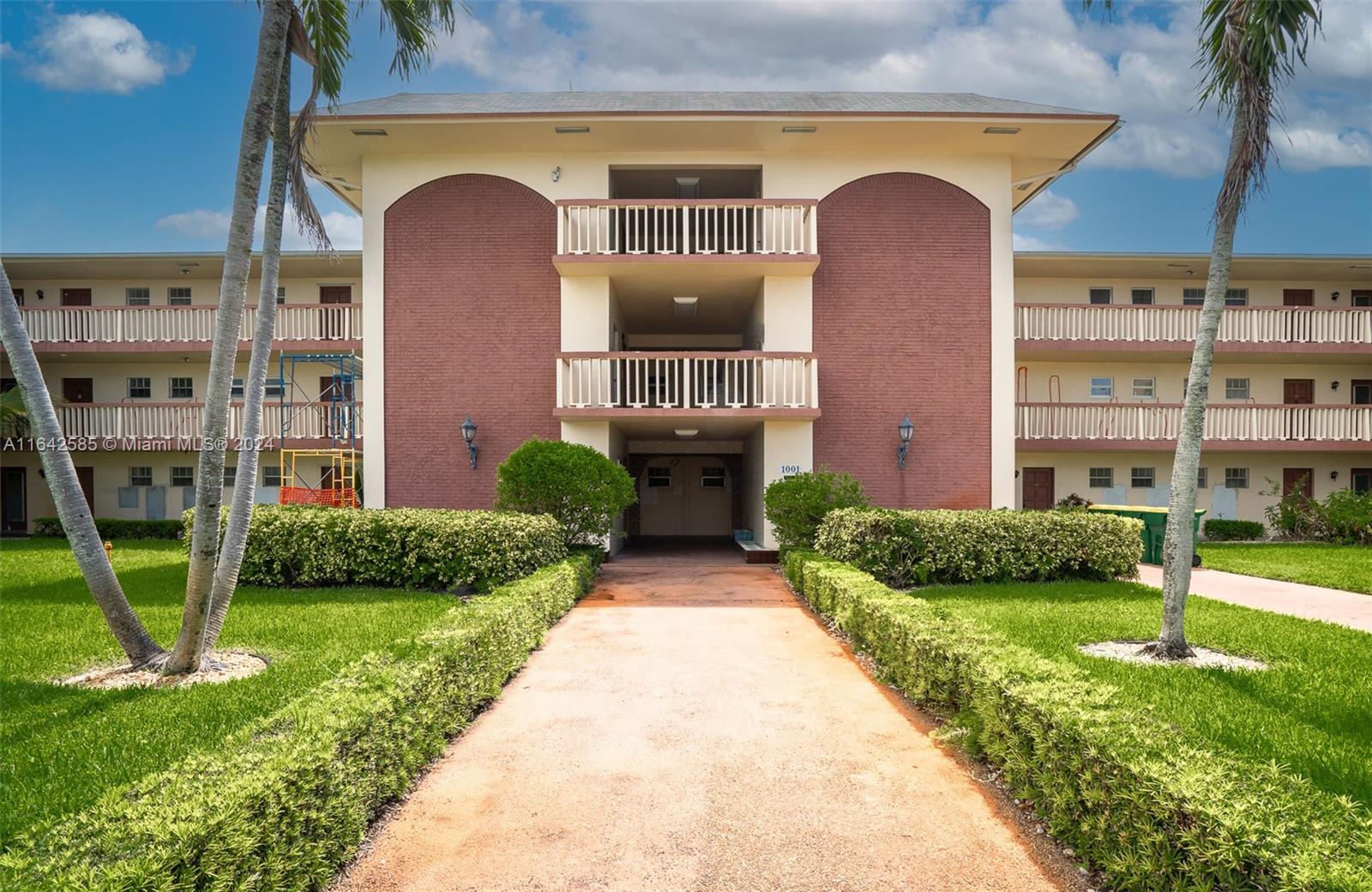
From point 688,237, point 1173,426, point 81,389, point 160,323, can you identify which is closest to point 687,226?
point 688,237

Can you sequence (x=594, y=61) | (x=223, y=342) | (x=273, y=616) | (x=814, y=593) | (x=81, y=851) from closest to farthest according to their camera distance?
(x=81, y=851) < (x=223, y=342) < (x=273, y=616) < (x=814, y=593) < (x=594, y=61)

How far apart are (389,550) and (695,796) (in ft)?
25.9

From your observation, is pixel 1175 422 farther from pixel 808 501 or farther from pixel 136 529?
pixel 136 529

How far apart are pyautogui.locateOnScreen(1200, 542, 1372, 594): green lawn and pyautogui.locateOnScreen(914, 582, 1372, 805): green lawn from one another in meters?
3.98

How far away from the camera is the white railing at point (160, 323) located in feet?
66.7

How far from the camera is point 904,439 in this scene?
54.5 ft

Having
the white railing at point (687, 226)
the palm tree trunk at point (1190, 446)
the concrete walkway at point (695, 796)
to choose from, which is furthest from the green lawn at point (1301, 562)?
the concrete walkway at point (695, 796)

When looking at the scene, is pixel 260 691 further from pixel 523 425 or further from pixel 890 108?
pixel 890 108

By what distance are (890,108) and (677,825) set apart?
1535 cm

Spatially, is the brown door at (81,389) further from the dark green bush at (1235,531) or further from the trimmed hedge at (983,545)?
the dark green bush at (1235,531)

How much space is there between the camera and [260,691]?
6.28m

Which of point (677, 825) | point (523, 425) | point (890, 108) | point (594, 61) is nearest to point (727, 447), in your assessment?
point (523, 425)

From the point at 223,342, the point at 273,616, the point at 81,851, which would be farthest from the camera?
the point at 273,616

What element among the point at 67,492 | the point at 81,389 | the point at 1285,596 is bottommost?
the point at 1285,596
